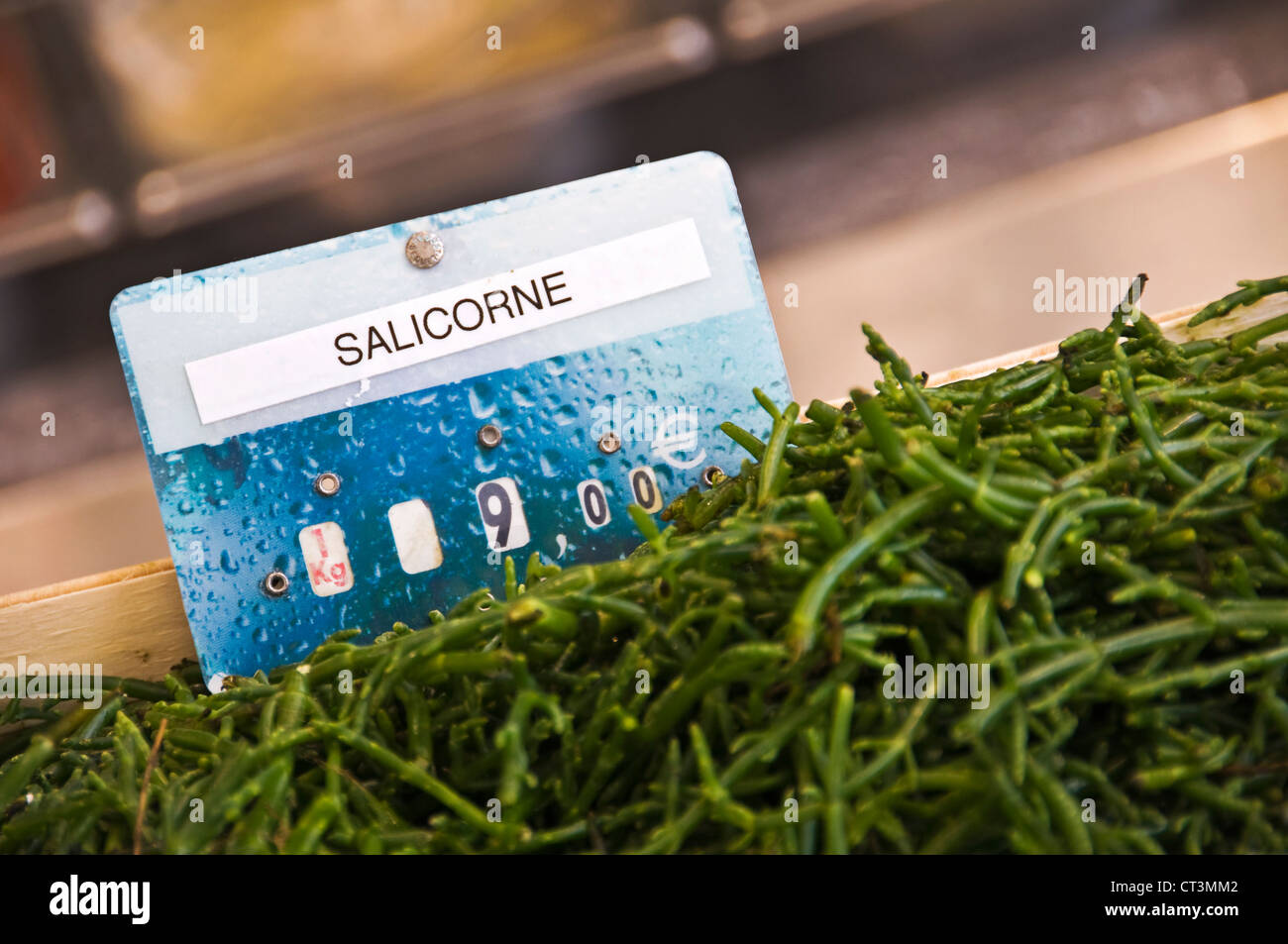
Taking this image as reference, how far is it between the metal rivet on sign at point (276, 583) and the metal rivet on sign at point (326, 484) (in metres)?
0.09

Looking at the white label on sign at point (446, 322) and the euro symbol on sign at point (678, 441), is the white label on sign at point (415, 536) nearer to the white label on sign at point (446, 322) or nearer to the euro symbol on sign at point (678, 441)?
the white label on sign at point (446, 322)

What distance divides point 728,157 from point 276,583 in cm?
168

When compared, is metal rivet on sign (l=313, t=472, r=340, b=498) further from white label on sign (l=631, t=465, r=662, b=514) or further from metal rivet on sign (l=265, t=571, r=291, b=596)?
white label on sign (l=631, t=465, r=662, b=514)

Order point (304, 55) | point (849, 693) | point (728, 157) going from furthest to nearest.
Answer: point (728, 157)
point (304, 55)
point (849, 693)

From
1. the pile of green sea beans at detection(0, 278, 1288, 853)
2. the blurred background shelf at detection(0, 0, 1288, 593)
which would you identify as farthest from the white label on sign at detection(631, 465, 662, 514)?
the blurred background shelf at detection(0, 0, 1288, 593)

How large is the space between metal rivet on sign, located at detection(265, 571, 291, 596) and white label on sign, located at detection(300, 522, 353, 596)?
0.02 meters

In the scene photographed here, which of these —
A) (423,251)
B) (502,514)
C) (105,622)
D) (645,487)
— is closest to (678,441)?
(645,487)

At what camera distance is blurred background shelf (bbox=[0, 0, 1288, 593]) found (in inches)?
81.7

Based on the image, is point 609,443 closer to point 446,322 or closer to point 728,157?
point 446,322

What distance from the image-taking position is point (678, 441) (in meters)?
1.07

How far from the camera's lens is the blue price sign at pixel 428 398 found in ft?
3.33

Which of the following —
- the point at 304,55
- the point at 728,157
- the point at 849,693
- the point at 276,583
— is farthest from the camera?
the point at 728,157

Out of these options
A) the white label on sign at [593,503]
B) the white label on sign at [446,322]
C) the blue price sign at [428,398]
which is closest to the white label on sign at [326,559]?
the blue price sign at [428,398]

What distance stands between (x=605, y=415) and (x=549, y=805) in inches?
19.0
